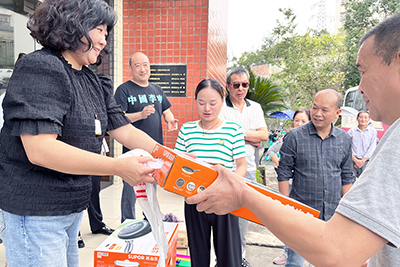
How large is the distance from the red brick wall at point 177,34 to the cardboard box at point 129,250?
10.8 feet

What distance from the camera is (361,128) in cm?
541

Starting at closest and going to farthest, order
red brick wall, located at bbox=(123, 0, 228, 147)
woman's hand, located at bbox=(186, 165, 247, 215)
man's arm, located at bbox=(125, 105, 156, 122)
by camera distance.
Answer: woman's hand, located at bbox=(186, 165, 247, 215) < man's arm, located at bbox=(125, 105, 156, 122) < red brick wall, located at bbox=(123, 0, 228, 147)

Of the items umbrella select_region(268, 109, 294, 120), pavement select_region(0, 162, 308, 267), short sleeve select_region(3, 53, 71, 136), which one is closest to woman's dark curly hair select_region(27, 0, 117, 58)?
short sleeve select_region(3, 53, 71, 136)

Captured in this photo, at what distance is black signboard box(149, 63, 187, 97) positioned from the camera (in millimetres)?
4922

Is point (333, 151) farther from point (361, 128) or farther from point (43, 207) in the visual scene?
point (361, 128)

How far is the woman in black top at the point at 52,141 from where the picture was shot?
0.93 meters

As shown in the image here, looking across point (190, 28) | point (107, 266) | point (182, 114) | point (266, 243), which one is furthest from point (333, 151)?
point (190, 28)

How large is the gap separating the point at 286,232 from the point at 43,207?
89 centimetres

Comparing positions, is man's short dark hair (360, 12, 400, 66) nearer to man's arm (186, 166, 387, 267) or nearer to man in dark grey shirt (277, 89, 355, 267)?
man's arm (186, 166, 387, 267)

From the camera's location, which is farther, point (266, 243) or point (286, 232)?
point (266, 243)

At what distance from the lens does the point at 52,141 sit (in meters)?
0.94

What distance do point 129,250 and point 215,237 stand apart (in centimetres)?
60

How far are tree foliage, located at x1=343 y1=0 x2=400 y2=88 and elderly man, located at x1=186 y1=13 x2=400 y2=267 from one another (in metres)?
20.3

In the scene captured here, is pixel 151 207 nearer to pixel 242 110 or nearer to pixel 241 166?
pixel 241 166
